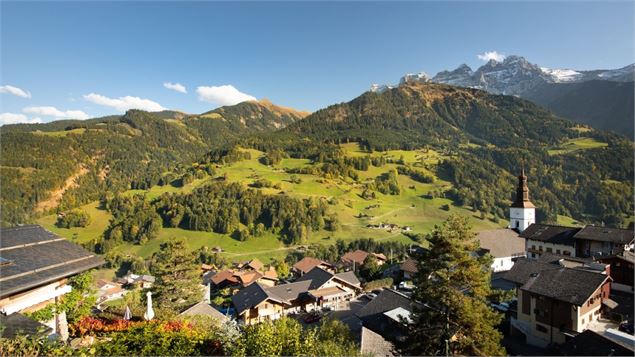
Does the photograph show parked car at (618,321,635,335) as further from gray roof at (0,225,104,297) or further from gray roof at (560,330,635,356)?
gray roof at (0,225,104,297)

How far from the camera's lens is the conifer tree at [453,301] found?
591 inches

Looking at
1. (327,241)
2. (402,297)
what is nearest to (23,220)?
(327,241)

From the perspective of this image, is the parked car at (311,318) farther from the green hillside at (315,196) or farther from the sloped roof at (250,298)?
the green hillside at (315,196)

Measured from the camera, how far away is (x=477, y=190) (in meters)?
146

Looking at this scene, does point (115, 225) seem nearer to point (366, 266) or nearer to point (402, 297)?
point (366, 266)

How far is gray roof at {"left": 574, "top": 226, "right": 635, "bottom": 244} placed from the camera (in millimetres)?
37750

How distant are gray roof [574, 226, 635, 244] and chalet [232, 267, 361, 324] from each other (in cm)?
2865

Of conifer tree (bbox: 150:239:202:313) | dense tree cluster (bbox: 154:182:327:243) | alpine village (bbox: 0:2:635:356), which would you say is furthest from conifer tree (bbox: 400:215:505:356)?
dense tree cluster (bbox: 154:182:327:243)

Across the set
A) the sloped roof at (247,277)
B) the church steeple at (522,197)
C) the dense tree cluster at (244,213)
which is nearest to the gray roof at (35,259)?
the sloped roof at (247,277)

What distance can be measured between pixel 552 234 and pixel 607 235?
7.09 m

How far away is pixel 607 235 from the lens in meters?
40.0

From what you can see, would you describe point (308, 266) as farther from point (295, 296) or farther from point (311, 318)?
point (311, 318)

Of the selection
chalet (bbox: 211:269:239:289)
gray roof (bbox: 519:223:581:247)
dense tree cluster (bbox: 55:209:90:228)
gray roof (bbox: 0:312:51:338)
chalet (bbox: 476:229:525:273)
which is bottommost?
chalet (bbox: 211:269:239:289)

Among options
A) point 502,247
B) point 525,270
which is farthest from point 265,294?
point 502,247
